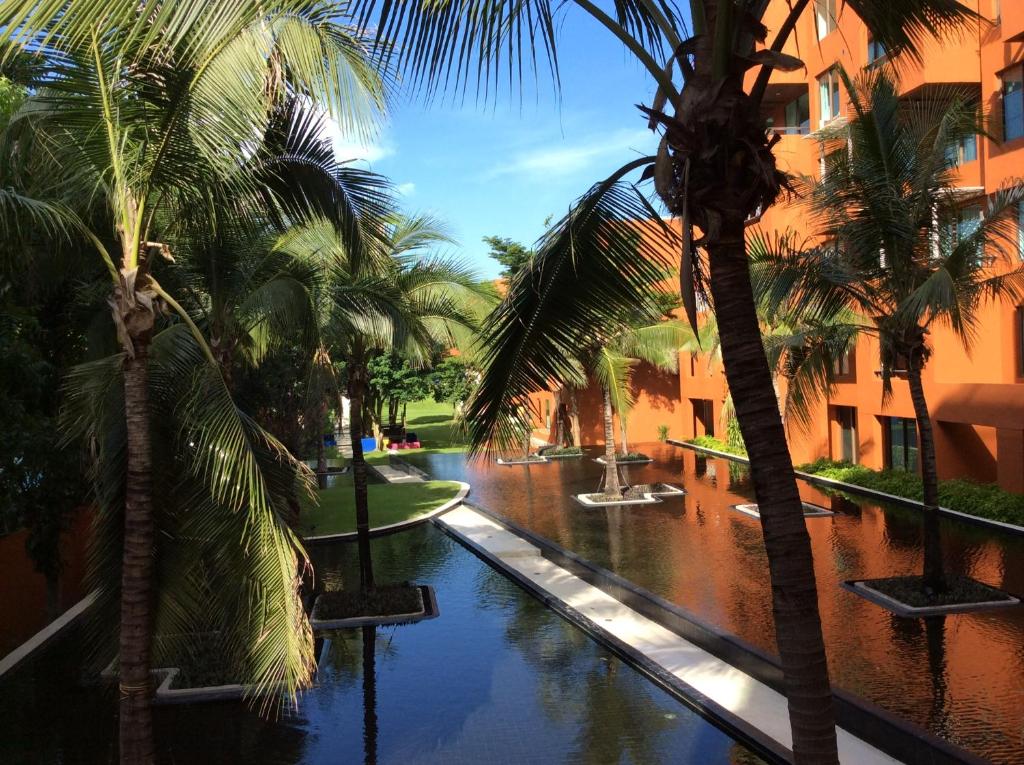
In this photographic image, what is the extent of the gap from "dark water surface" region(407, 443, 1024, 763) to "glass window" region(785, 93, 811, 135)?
35.4ft

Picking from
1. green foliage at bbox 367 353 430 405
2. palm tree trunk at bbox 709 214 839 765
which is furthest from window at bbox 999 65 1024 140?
green foliage at bbox 367 353 430 405

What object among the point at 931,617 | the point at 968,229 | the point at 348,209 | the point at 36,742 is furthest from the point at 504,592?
the point at 968,229

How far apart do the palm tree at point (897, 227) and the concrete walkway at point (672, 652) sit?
13.8 ft

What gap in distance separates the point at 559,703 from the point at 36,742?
206 inches

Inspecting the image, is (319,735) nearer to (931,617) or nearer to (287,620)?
(287,620)

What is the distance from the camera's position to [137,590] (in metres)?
5.66

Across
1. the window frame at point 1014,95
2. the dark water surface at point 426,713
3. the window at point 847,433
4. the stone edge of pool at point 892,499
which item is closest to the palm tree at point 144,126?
the dark water surface at point 426,713

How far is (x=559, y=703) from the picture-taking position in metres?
9.20

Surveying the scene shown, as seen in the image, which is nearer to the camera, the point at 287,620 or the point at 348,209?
the point at 287,620

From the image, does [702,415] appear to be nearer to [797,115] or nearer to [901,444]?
[797,115]

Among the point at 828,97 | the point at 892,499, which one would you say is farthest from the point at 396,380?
the point at 892,499

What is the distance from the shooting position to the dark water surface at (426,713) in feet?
26.8

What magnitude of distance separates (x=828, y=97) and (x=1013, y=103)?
7.36 metres

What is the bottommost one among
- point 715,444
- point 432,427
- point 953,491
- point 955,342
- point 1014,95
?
point 953,491
